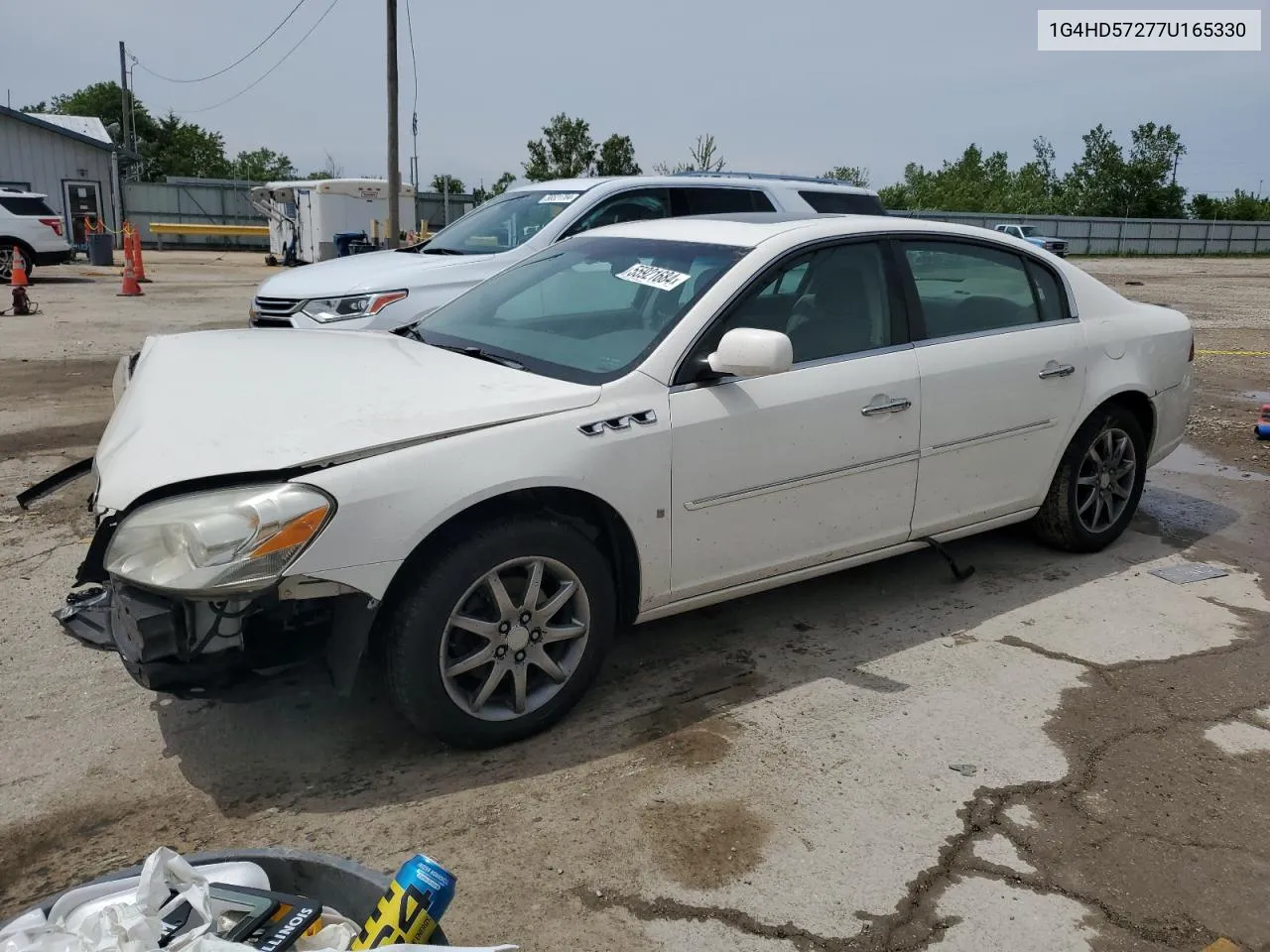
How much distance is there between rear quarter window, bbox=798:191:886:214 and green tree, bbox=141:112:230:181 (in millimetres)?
65710

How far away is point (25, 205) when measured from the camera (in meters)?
18.8

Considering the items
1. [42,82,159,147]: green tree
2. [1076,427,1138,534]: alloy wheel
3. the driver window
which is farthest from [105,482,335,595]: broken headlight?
[42,82,159,147]: green tree

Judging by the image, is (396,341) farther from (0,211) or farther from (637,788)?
(0,211)

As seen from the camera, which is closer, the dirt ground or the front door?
the dirt ground

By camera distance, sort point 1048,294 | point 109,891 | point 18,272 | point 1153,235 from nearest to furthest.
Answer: point 109,891, point 1048,294, point 18,272, point 1153,235

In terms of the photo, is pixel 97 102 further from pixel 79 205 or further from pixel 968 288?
pixel 968 288

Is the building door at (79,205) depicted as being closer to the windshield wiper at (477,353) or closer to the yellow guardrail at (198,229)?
the yellow guardrail at (198,229)

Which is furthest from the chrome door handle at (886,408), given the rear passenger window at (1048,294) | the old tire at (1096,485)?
the old tire at (1096,485)

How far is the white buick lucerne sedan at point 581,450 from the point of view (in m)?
2.81

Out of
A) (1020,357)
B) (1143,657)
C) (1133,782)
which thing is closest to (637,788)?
(1133,782)

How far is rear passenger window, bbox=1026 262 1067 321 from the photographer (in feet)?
15.5

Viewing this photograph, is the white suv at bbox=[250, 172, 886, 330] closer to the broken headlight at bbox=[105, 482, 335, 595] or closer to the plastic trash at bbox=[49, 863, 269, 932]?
the broken headlight at bbox=[105, 482, 335, 595]

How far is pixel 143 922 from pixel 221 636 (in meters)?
1.17

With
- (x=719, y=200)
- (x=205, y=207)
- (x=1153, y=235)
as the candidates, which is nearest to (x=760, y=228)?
(x=719, y=200)
